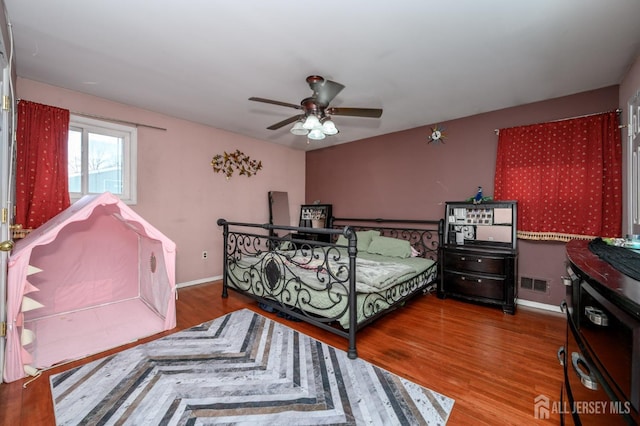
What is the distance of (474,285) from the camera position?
3.35 metres

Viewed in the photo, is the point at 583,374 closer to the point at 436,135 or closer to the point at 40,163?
the point at 436,135

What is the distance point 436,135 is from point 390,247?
5.97ft

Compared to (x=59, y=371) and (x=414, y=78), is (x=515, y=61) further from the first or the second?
(x=59, y=371)

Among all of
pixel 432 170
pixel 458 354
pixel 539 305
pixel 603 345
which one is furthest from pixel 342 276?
pixel 539 305

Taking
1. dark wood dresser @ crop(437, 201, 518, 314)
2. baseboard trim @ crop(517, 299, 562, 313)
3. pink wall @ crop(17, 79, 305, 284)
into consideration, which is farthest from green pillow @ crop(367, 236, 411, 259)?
pink wall @ crop(17, 79, 305, 284)

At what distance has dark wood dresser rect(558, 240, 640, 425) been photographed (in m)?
0.67

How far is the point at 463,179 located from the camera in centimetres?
389

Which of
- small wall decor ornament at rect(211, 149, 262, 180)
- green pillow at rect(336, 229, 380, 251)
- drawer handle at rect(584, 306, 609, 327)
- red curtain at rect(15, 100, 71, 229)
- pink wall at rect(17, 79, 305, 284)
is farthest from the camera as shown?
small wall decor ornament at rect(211, 149, 262, 180)

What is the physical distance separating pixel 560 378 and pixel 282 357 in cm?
203

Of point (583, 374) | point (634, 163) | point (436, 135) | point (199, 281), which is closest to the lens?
point (583, 374)

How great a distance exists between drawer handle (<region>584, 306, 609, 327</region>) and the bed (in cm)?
139

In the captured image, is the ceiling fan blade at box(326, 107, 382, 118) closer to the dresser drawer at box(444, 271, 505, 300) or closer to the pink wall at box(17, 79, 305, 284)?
the dresser drawer at box(444, 271, 505, 300)

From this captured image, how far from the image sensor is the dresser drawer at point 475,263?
320 cm

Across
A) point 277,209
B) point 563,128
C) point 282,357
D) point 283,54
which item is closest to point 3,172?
point 283,54
